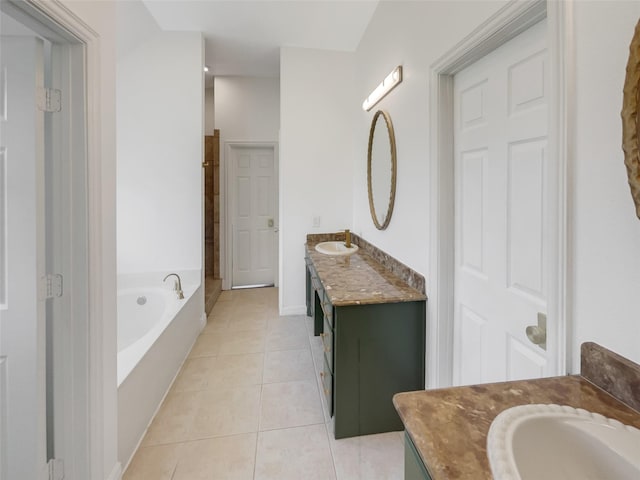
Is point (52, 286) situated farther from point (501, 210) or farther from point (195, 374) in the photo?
point (501, 210)

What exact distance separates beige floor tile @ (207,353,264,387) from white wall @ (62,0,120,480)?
0.90 m

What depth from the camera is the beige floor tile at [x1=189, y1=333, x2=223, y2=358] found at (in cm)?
268

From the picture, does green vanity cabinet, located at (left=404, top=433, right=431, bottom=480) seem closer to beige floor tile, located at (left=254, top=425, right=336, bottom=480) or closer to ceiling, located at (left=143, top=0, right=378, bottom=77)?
beige floor tile, located at (left=254, top=425, right=336, bottom=480)

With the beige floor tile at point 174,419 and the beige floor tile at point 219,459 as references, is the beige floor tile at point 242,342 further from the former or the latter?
the beige floor tile at point 219,459

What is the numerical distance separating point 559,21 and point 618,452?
1065 mm

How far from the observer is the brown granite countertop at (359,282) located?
169 centimetres

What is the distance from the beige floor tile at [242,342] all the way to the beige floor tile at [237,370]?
9cm

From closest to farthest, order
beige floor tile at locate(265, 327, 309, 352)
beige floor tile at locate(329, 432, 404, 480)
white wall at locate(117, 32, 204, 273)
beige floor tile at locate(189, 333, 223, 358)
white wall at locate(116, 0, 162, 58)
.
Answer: beige floor tile at locate(329, 432, 404, 480) < white wall at locate(116, 0, 162, 58) < beige floor tile at locate(189, 333, 223, 358) < beige floor tile at locate(265, 327, 309, 352) < white wall at locate(117, 32, 204, 273)

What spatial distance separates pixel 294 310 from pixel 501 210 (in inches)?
105

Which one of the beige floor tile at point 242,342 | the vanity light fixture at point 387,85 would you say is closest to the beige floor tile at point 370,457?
the beige floor tile at point 242,342

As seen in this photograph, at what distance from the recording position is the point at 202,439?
171cm

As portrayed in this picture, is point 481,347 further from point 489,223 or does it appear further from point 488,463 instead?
point 488,463

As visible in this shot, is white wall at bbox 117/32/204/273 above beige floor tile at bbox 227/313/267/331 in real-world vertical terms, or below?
above

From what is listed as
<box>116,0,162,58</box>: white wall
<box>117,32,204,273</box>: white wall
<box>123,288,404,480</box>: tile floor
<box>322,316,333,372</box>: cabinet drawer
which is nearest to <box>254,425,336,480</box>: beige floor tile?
<box>123,288,404,480</box>: tile floor
